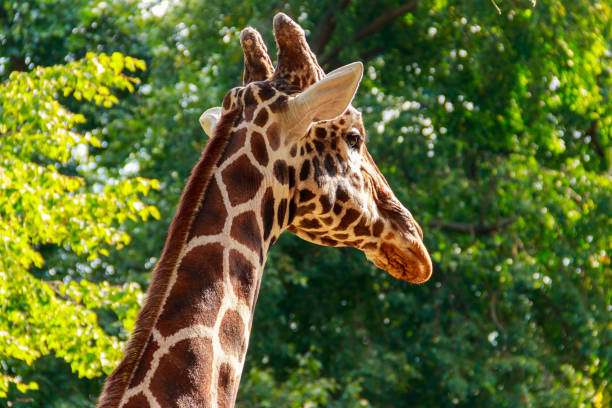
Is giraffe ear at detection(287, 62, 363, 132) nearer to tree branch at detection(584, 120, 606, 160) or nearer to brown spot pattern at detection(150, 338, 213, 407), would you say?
brown spot pattern at detection(150, 338, 213, 407)

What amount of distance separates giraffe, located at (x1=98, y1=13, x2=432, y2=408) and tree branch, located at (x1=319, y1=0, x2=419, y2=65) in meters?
10.8

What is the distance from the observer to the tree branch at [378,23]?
1459cm

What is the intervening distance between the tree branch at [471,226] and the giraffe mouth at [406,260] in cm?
1014

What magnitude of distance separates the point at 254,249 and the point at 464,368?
407 inches

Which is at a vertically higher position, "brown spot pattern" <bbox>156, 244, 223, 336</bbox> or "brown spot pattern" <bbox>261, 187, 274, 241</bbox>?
"brown spot pattern" <bbox>156, 244, 223, 336</bbox>

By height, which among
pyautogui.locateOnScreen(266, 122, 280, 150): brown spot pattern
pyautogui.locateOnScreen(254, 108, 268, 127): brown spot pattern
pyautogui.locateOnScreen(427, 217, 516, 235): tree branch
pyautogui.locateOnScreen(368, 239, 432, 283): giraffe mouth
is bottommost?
pyautogui.locateOnScreen(427, 217, 516, 235): tree branch

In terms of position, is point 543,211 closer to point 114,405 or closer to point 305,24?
point 305,24

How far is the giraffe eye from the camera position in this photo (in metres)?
3.57

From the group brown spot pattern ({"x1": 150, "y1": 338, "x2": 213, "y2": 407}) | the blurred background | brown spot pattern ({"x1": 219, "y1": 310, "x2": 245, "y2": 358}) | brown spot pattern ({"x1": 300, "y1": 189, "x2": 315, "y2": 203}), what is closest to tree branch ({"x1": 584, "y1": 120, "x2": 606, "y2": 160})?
the blurred background

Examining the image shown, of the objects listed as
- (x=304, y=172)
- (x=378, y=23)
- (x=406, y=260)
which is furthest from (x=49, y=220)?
(x=378, y=23)

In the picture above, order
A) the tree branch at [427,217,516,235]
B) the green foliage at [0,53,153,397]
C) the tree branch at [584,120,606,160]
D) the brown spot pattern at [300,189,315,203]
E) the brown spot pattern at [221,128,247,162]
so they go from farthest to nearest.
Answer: the tree branch at [427,217,516,235] < the tree branch at [584,120,606,160] < the green foliage at [0,53,153,397] < the brown spot pattern at [300,189,315,203] < the brown spot pattern at [221,128,247,162]

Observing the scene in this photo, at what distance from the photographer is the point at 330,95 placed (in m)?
3.22

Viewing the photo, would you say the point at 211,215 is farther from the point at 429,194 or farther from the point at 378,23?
the point at 378,23

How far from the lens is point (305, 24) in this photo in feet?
47.6
